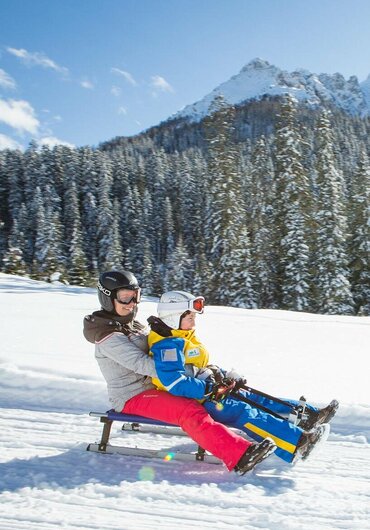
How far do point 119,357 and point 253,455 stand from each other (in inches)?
60.2

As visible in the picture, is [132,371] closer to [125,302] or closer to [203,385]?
→ [125,302]

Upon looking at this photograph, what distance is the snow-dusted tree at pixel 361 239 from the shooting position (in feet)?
94.0

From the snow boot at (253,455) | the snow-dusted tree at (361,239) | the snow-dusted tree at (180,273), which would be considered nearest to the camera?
the snow boot at (253,455)

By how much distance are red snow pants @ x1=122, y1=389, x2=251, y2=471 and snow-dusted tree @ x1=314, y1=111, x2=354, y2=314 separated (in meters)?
23.6

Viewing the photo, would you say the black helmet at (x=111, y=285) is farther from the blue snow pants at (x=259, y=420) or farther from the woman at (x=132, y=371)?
the blue snow pants at (x=259, y=420)

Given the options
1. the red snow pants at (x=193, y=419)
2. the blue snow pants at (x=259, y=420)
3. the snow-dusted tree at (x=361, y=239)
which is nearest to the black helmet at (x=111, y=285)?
the red snow pants at (x=193, y=419)

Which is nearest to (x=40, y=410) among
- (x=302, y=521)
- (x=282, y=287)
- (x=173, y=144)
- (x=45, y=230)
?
(x=302, y=521)

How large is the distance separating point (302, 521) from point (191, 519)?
0.77m

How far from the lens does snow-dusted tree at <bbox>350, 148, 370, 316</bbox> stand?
94.0 ft

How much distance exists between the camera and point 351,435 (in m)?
4.81

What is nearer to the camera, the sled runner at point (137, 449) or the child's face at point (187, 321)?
the sled runner at point (137, 449)

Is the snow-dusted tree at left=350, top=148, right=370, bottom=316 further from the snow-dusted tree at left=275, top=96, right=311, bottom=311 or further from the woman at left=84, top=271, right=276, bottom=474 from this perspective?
the woman at left=84, top=271, right=276, bottom=474

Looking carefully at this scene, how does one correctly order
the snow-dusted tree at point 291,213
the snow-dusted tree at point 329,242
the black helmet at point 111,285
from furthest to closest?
the snow-dusted tree at point 291,213, the snow-dusted tree at point 329,242, the black helmet at point 111,285

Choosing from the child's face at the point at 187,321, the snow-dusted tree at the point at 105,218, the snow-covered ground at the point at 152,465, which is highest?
the snow-dusted tree at the point at 105,218
